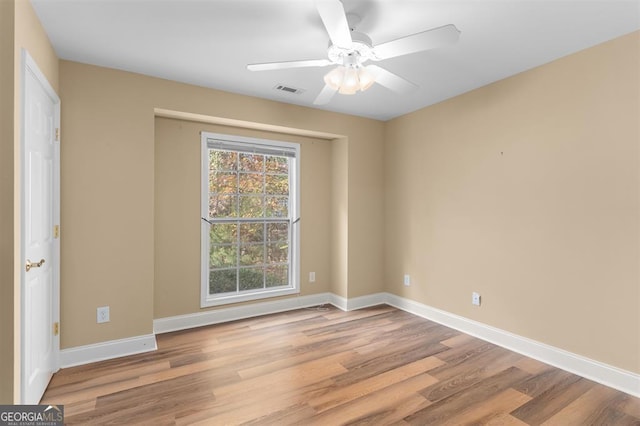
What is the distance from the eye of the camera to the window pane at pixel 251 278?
12.4 ft

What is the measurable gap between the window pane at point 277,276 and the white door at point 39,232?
204 centimetres

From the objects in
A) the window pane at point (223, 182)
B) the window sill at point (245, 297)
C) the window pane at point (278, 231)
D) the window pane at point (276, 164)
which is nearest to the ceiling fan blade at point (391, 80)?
the window pane at point (276, 164)

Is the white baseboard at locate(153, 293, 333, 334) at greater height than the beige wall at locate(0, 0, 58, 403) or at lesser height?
lesser

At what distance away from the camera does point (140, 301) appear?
2.83 meters

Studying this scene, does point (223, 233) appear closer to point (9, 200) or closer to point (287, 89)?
point (287, 89)

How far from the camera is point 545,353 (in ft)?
8.69

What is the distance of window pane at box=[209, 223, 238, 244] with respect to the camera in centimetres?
361

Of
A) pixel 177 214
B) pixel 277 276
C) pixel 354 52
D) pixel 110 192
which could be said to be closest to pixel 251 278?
pixel 277 276

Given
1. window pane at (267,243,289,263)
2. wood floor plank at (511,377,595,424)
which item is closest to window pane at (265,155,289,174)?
window pane at (267,243,289,263)

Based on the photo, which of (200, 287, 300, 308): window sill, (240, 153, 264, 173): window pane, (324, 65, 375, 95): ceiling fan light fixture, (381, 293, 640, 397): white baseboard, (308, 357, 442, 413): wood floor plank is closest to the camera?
(324, 65, 375, 95): ceiling fan light fixture

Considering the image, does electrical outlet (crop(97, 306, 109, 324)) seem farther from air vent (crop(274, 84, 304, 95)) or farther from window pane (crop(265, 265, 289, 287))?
air vent (crop(274, 84, 304, 95))

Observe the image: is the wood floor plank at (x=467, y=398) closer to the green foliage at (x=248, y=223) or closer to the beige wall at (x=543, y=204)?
the beige wall at (x=543, y=204)

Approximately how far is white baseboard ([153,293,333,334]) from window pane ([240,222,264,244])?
75cm

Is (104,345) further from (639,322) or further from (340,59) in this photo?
(639,322)
